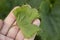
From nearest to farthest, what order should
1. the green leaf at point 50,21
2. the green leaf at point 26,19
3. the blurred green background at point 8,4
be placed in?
the green leaf at point 26,19, the green leaf at point 50,21, the blurred green background at point 8,4

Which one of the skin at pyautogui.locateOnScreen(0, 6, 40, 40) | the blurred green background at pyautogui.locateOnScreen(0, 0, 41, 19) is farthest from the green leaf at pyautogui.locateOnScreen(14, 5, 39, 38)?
the blurred green background at pyautogui.locateOnScreen(0, 0, 41, 19)

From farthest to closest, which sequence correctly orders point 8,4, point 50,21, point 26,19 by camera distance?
point 8,4, point 50,21, point 26,19

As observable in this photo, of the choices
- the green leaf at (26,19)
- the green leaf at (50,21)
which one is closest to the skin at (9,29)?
the green leaf at (26,19)

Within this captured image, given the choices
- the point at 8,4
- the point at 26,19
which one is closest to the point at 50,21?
the point at 26,19

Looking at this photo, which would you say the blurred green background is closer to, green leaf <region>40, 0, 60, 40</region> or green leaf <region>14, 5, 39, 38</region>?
green leaf <region>40, 0, 60, 40</region>

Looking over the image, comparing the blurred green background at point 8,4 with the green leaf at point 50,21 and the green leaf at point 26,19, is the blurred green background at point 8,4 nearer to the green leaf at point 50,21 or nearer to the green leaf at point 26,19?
the green leaf at point 50,21

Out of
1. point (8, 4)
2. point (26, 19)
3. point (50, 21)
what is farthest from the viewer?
point (8, 4)

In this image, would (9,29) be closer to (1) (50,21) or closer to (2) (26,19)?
(2) (26,19)
